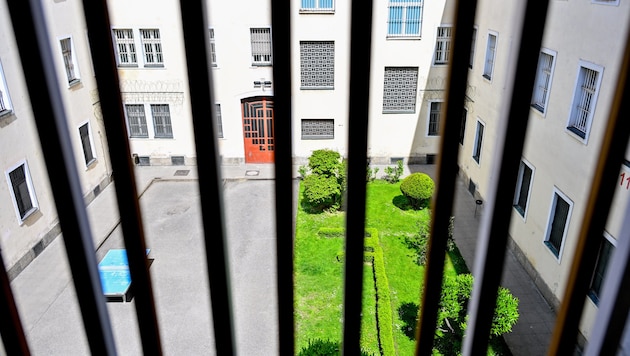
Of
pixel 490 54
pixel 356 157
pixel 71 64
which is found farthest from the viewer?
pixel 71 64

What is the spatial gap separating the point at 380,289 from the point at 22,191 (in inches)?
230

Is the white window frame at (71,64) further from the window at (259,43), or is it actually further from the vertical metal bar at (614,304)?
the vertical metal bar at (614,304)

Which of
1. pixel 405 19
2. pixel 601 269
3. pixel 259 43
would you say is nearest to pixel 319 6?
pixel 259 43

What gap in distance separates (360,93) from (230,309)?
1.26 ft

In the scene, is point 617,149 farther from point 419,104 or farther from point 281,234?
point 419,104

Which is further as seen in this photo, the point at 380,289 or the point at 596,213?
the point at 380,289

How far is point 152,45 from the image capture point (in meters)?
10.3

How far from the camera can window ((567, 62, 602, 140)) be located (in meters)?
5.59

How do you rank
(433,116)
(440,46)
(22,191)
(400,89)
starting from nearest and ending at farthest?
(22,191)
(440,46)
(400,89)
(433,116)

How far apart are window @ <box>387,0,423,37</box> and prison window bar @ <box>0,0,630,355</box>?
9721mm

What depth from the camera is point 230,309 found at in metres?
0.72

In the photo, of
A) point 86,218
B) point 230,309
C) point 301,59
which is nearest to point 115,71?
point 86,218

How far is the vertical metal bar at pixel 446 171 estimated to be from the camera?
0.54 meters

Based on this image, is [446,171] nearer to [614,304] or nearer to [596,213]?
[596,213]
